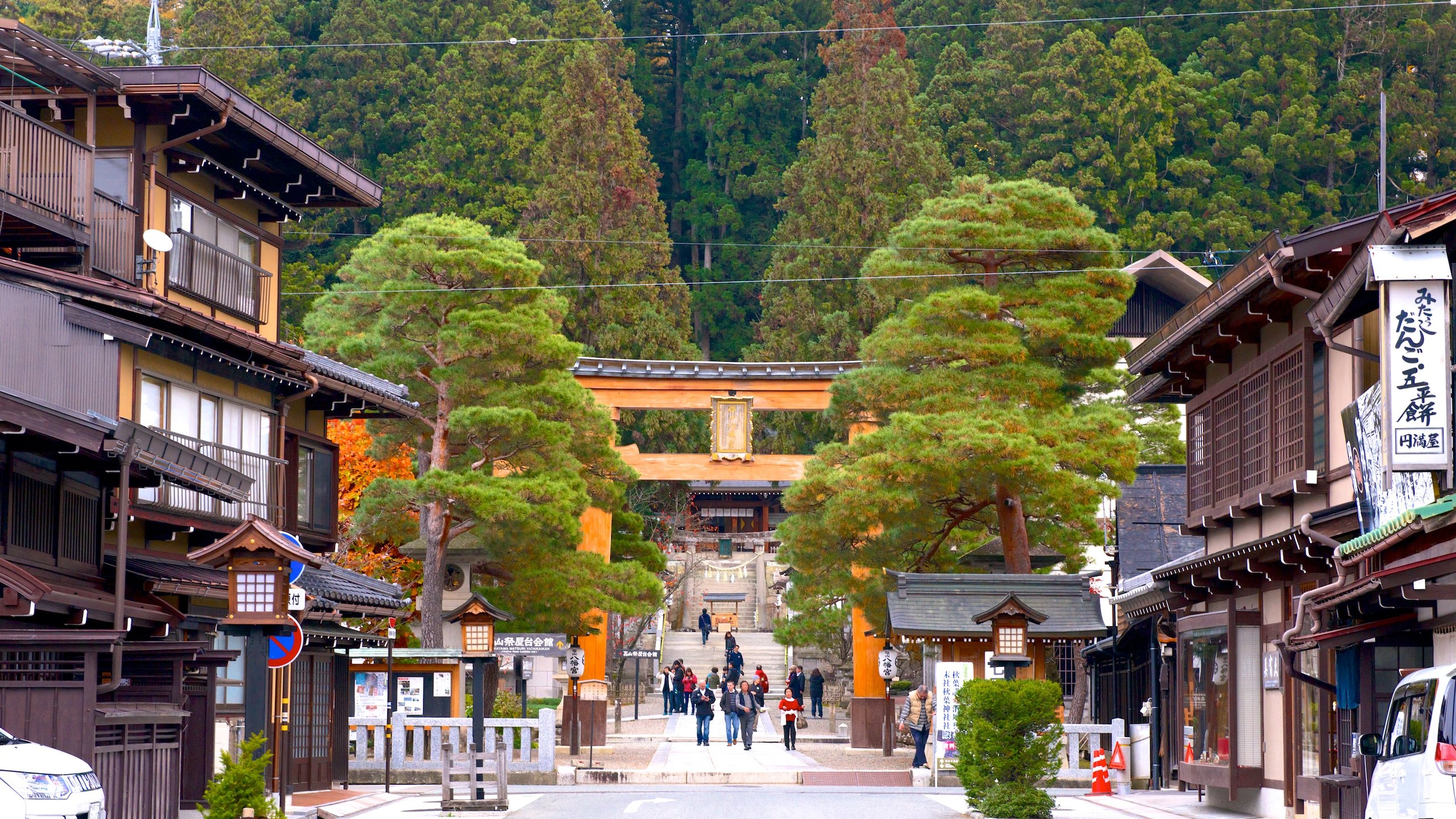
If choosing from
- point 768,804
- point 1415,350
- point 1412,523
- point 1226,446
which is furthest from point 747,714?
point 1412,523

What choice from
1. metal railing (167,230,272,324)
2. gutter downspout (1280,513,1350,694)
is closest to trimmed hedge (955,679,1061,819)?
gutter downspout (1280,513,1350,694)

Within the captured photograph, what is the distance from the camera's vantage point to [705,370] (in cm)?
3922

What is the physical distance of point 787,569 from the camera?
62406mm

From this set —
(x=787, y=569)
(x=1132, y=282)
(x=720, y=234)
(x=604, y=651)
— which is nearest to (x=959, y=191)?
(x=1132, y=282)

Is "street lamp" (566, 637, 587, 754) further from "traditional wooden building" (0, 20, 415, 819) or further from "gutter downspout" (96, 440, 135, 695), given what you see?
"gutter downspout" (96, 440, 135, 695)

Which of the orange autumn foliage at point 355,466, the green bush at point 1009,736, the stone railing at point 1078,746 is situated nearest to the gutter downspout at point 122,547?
the green bush at point 1009,736

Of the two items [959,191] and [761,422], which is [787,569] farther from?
[959,191]

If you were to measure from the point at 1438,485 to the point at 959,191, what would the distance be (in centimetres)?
1949

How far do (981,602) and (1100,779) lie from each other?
438cm

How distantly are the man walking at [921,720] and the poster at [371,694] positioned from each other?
9.43 m

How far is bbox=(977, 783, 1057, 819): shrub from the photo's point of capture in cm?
1836

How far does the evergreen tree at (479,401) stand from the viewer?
30.4 m

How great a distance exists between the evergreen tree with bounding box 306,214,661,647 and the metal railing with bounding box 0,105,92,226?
11402mm

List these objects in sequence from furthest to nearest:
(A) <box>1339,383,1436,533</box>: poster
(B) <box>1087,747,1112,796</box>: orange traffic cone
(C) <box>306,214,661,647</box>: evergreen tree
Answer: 1. (C) <box>306,214,661,647</box>: evergreen tree
2. (B) <box>1087,747,1112,796</box>: orange traffic cone
3. (A) <box>1339,383,1436,533</box>: poster
